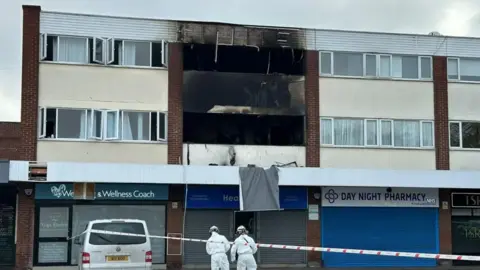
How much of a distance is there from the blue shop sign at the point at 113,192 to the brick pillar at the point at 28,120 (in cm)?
46

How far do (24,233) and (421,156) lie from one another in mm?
13681

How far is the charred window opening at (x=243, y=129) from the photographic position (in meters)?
22.0

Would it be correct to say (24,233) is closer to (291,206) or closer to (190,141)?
(190,141)

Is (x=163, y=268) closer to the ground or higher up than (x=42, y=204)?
closer to the ground

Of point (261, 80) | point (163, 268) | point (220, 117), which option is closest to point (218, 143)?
point (220, 117)

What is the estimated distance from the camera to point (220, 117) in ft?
73.0

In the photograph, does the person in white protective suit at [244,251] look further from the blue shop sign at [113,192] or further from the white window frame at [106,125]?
the white window frame at [106,125]

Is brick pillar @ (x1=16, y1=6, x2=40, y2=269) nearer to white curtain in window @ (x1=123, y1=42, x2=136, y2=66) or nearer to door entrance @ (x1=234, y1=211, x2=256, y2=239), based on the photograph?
white curtain in window @ (x1=123, y1=42, x2=136, y2=66)

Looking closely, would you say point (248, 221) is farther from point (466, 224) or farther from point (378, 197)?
point (466, 224)

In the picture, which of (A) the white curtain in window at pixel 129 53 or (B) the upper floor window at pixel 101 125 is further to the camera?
(A) the white curtain in window at pixel 129 53

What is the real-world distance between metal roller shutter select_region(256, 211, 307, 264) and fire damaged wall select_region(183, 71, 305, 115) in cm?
352

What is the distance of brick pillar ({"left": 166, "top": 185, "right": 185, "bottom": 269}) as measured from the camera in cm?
2128

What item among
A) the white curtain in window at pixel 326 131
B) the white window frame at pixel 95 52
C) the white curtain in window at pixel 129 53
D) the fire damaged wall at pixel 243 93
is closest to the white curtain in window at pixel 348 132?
the white curtain in window at pixel 326 131

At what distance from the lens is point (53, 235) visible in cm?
2073
